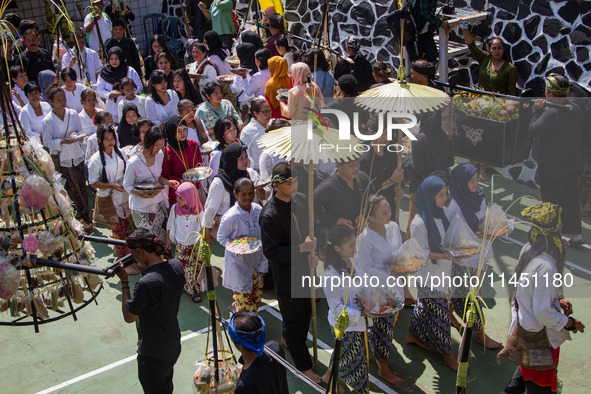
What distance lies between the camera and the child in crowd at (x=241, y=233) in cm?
603

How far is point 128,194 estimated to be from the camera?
750cm

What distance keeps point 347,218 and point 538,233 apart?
2080 millimetres

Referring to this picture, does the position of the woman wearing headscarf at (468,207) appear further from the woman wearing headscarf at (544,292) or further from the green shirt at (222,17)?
the green shirt at (222,17)

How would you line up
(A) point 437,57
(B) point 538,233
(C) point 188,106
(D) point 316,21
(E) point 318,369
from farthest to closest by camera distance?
1. (D) point 316,21
2. (A) point 437,57
3. (C) point 188,106
4. (E) point 318,369
5. (B) point 538,233

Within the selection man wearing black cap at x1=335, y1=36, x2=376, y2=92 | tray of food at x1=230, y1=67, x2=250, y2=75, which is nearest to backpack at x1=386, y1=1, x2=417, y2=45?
man wearing black cap at x1=335, y1=36, x2=376, y2=92

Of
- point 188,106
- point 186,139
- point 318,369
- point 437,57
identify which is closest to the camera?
point 318,369

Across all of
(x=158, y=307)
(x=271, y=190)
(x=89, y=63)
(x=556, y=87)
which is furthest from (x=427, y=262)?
(x=89, y=63)

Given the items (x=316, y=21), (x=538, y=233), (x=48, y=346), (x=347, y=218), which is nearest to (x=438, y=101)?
(x=347, y=218)

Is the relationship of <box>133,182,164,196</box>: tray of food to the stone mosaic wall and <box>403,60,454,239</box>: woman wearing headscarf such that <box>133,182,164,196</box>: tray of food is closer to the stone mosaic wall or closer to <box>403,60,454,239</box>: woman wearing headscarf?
<box>403,60,454,239</box>: woman wearing headscarf

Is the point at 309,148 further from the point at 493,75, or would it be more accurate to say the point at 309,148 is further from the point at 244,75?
the point at 244,75

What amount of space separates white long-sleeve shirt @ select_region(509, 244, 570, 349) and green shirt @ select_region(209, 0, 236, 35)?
10.2 meters

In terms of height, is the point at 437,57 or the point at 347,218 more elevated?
the point at 437,57

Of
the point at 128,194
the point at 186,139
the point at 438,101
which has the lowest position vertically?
the point at 128,194

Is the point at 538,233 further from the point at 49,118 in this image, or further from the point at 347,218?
the point at 49,118
